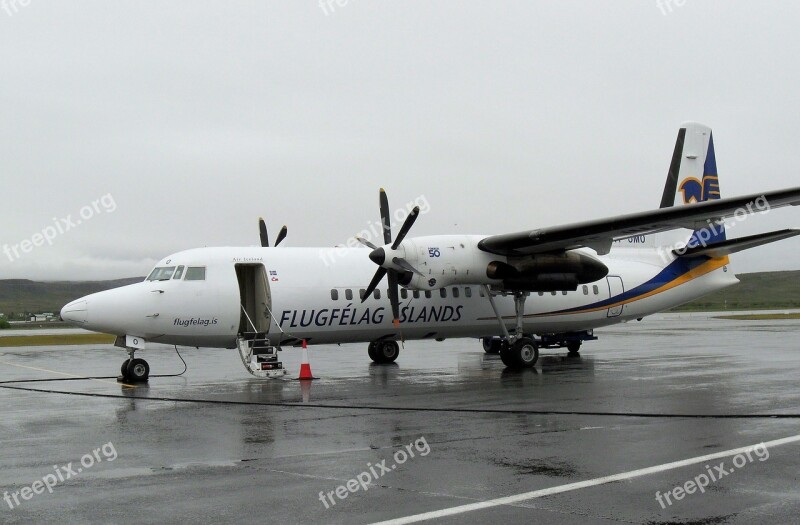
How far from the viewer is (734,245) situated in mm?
25750

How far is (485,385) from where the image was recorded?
1830 centimetres

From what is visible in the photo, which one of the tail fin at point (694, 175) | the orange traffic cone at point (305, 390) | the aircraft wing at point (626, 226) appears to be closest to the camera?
the orange traffic cone at point (305, 390)

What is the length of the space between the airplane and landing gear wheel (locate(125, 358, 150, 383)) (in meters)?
0.03

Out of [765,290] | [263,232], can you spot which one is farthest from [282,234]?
[765,290]

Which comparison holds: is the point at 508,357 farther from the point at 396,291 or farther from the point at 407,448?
the point at 407,448

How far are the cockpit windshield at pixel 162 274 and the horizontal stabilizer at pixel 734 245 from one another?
16.6 m

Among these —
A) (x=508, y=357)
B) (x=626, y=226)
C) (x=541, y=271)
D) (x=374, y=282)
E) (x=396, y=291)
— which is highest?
(x=626, y=226)

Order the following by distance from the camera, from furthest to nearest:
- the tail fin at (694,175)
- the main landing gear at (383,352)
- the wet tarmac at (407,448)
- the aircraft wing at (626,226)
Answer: the tail fin at (694,175), the main landing gear at (383,352), the aircraft wing at (626,226), the wet tarmac at (407,448)

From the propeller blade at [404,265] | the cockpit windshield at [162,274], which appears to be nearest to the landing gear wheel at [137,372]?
the cockpit windshield at [162,274]

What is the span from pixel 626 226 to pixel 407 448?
40.0 ft

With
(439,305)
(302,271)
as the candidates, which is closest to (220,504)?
(302,271)

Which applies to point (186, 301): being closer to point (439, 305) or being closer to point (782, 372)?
point (439, 305)

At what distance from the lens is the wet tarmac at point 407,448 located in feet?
23.6

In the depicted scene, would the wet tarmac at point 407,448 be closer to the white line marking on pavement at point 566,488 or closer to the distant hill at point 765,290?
the white line marking on pavement at point 566,488
